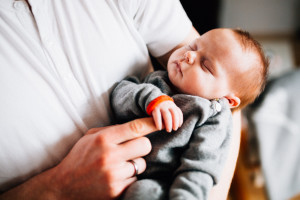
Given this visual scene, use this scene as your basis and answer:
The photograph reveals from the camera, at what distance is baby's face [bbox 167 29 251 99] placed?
29.7 inches

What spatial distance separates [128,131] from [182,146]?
0.62 feet

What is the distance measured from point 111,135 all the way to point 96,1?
44cm

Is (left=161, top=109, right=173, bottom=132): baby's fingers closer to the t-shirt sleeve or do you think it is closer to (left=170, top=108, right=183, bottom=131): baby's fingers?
(left=170, top=108, right=183, bottom=131): baby's fingers

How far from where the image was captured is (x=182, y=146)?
2.41 feet

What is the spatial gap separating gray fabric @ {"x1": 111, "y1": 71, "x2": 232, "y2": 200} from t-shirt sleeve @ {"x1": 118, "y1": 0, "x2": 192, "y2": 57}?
0.17 metres

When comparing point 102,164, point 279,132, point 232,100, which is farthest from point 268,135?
point 102,164

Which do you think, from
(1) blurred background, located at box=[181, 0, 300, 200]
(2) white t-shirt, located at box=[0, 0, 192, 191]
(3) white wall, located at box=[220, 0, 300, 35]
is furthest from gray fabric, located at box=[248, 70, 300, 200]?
(2) white t-shirt, located at box=[0, 0, 192, 191]

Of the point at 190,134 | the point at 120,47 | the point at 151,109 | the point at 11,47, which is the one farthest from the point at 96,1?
the point at 190,134

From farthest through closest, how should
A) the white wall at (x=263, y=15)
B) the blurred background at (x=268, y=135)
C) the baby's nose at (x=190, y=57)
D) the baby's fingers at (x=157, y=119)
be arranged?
the white wall at (x=263, y=15) → the blurred background at (x=268, y=135) → the baby's nose at (x=190, y=57) → the baby's fingers at (x=157, y=119)

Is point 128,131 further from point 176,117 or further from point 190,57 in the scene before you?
point 190,57

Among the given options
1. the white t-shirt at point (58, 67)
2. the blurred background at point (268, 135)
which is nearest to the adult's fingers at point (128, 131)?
the white t-shirt at point (58, 67)

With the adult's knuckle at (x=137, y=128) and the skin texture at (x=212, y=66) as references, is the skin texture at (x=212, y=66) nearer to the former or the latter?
the skin texture at (x=212, y=66)

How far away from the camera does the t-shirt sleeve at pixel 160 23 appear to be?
81cm

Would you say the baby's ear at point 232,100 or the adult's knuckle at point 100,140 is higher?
the adult's knuckle at point 100,140
